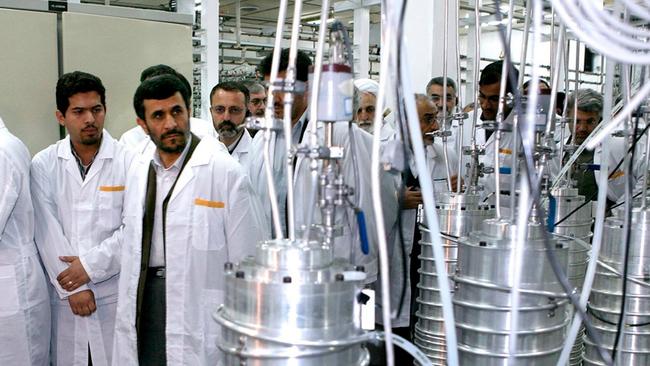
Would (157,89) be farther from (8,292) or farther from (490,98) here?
(490,98)

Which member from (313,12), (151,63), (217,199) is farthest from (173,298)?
(313,12)

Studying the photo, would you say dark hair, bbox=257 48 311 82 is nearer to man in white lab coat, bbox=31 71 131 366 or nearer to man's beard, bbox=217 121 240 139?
man in white lab coat, bbox=31 71 131 366

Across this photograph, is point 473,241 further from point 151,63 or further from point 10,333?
point 151,63

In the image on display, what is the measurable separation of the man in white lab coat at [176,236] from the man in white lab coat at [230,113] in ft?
3.05

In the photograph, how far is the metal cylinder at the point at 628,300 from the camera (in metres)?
1.25

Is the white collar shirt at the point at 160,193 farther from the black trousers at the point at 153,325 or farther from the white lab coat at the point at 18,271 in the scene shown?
the white lab coat at the point at 18,271

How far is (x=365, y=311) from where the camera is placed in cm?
89

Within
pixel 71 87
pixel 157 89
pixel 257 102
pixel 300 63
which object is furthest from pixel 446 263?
pixel 257 102

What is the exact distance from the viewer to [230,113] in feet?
9.82

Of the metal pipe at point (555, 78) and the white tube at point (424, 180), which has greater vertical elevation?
the metal pipe at point (555, 78)

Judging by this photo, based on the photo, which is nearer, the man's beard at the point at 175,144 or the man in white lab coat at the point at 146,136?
the man's beard at the point at 175,144

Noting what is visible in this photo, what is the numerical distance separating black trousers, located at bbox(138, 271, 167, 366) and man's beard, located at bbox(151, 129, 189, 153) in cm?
37

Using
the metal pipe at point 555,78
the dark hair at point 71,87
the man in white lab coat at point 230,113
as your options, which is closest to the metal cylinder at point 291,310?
the metal pipe at point 555,78

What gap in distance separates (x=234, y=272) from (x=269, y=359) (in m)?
0.11
